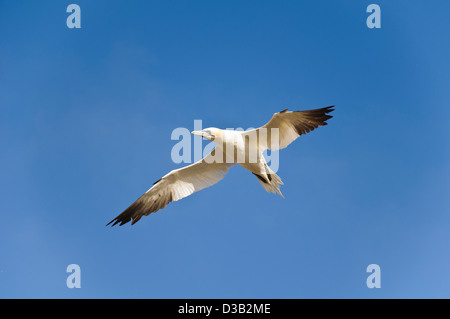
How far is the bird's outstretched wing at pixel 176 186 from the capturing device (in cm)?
1528

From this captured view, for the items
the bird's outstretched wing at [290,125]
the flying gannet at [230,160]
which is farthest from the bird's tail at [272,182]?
the bird's outstretched wing at [290,125]

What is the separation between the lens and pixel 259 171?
47.1ft

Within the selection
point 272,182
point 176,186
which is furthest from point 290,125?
point 176,186

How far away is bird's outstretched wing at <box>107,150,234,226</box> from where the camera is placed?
50.1ft

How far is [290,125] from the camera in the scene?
549 inches

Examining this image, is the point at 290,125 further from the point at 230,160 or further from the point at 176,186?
the point at 176,186

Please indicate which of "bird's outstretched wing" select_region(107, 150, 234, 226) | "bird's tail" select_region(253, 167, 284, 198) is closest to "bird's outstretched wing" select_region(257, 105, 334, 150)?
"bird's tail" select_region(253, 167, 284, 198)

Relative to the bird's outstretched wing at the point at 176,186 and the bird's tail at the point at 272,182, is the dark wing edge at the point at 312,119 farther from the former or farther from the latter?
the bird's outstretched wing at the point at 176,186

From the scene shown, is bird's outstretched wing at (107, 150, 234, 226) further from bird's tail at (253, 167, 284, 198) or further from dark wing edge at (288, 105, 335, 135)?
dark wing edge at (288, 105, 335, 135)

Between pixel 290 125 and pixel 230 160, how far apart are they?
236cm

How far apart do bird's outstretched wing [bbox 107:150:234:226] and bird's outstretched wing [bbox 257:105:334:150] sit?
2.07m
